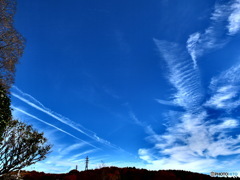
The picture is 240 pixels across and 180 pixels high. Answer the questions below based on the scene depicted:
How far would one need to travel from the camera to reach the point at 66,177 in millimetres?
14828

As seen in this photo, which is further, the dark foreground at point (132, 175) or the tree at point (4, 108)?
the tree at point (4, 108)

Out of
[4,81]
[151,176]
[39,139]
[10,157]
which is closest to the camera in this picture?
[151,176]

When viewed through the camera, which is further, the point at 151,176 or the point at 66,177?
the point at 66,177

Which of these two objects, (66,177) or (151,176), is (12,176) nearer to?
(66,177)

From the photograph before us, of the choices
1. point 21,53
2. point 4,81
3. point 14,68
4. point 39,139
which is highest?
point 21,53

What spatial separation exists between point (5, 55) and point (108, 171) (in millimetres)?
11289

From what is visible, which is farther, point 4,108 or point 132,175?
point 4,108

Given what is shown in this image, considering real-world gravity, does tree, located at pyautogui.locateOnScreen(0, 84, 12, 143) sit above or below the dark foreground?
above

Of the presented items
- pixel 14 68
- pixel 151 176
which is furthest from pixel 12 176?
pixel 151 176

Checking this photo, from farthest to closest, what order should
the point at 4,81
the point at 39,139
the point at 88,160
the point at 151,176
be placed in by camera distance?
1. the point at 88,160
2. the point at 39,139
3. the point at 4,81
4. the point at 151,176

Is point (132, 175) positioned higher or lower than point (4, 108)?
lower

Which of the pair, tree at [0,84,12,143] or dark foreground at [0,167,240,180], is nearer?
dark foreground at [0,167,240,180]

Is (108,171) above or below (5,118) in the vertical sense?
below

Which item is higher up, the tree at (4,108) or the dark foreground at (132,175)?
the tree at (4,108)
